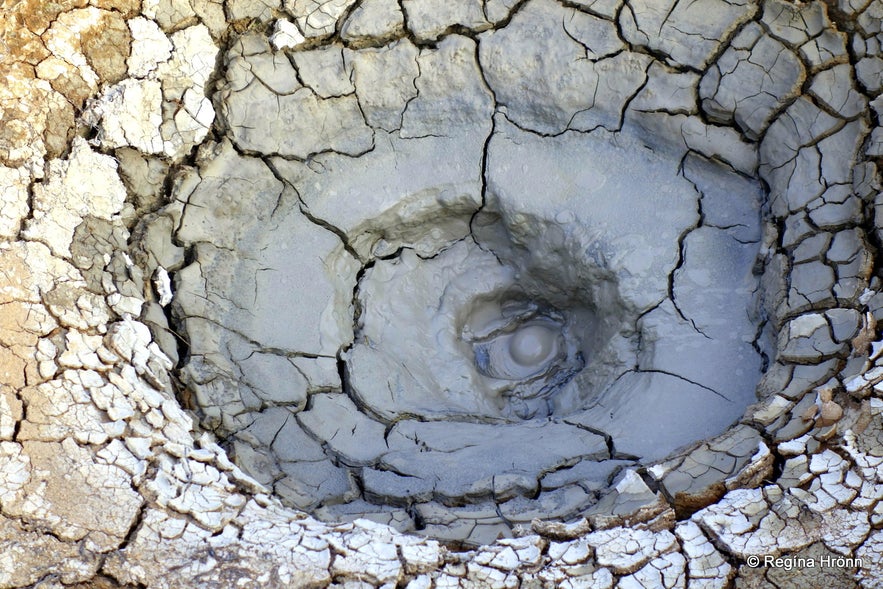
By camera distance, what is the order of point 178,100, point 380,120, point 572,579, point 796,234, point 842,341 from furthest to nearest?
point 380,120
point 178,100
point 796,234
point 842,341
point 572,579

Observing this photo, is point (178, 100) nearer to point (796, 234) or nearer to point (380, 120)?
point (380, 120)

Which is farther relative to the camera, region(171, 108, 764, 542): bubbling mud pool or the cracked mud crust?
region(171, 108, 764, 542): bubbling mud pool

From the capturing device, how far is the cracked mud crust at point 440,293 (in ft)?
6.82

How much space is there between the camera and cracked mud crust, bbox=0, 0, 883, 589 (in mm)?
2080

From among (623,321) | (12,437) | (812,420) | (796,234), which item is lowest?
(12,437)

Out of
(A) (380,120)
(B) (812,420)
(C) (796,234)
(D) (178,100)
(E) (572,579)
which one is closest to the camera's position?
(E) (572,579)

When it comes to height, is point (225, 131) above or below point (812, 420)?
above

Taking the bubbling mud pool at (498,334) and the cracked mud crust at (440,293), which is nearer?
the cracked mud crust at (440,293)

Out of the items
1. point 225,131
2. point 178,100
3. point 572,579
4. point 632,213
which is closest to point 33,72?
point 178,100

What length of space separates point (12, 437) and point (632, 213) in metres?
2.17

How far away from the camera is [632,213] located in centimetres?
300

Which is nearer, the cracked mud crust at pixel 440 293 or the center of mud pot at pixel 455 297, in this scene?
the cracked mud crust at pixel 440 293

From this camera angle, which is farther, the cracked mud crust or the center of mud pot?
the center of mud pot

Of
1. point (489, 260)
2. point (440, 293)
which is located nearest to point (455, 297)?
point (440, 293)
